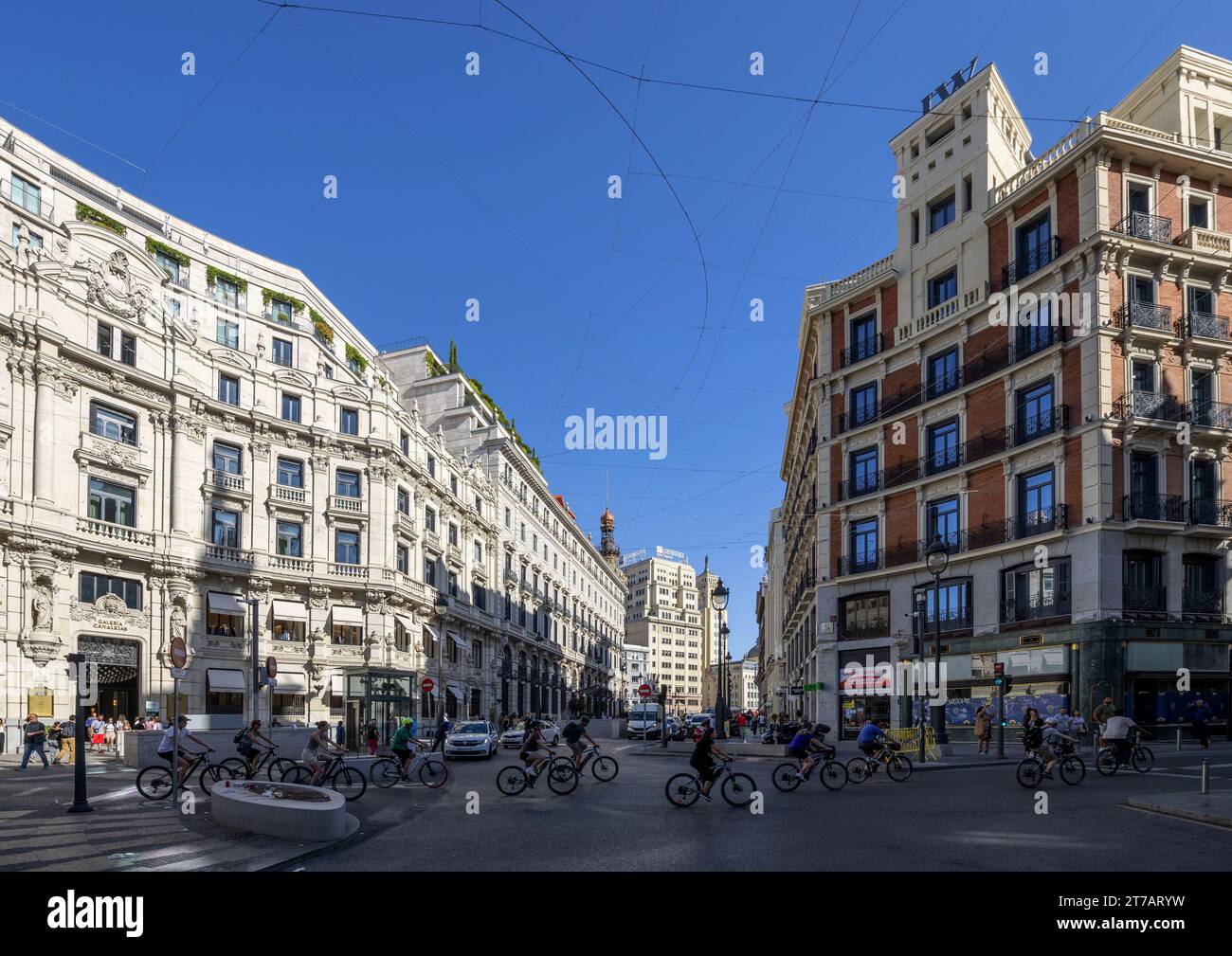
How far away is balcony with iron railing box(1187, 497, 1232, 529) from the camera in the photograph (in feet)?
109

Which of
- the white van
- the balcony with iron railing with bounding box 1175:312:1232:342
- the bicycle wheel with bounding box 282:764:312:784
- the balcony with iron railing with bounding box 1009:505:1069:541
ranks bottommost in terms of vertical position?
the white van

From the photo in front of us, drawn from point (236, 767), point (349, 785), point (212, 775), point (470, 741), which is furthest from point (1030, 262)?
point (212, 775)

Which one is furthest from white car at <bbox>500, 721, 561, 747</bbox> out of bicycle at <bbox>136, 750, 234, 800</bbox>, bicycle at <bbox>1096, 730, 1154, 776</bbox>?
bicycle at <bbox>1096, 730, 1154, 776</bbox>

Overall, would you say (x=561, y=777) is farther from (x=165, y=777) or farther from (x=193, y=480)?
(x=193, y=480)

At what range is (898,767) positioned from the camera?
2241cm

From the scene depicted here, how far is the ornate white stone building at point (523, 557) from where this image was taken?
2712 inches

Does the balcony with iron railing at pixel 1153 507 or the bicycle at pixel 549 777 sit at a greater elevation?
the balcony with iron railing at pixel 1153 507

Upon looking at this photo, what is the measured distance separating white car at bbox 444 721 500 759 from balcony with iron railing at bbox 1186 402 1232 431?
89.4 feet

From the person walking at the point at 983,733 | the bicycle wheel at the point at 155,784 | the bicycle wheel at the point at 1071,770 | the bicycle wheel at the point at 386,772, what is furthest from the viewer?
the person walking at the point at 983,733

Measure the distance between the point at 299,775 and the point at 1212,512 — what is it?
102 feet

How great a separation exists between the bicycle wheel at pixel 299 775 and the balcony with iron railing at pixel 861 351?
32659 millimetres

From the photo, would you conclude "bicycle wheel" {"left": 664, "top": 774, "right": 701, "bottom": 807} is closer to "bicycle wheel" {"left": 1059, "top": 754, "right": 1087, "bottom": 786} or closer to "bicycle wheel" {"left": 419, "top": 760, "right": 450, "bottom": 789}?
"bicycle wheel" {"left": 419, "top": 760, "right": 450, "bottom": 789}

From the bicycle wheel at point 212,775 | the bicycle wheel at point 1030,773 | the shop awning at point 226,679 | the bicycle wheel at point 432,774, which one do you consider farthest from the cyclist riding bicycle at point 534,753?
the shop awning at point 226,679

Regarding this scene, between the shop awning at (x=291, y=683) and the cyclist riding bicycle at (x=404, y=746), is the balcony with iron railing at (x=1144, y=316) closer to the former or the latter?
the cyclist riding bicycle at (x=404, y=746)
